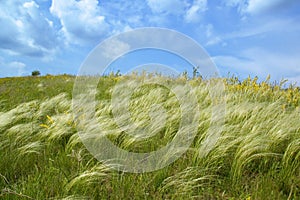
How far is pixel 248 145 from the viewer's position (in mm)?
2188

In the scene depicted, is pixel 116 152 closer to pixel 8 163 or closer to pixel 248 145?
pixel 8 163

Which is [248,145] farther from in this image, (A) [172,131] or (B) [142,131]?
(B) [142,131]

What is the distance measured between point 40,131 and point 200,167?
1892mm

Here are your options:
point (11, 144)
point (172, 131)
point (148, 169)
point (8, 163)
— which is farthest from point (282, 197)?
point (11, 144)

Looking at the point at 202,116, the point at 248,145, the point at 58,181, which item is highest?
the point at 202,116

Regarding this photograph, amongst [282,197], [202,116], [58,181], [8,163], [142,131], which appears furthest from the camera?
[202,116]

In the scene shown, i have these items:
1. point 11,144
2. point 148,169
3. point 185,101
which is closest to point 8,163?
point 11,144

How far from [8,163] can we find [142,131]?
4.24 ft

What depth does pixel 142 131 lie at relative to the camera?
2861 millimetres

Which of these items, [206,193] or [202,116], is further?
[202,116]

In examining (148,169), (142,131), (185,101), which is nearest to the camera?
(148,169)

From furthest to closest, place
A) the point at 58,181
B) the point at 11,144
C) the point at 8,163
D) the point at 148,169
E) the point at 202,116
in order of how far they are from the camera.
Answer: the point at 202,116, the point at 11,144, the point at 8,163, the point at 148,169, the point at 58,181

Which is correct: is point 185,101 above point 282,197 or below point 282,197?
above

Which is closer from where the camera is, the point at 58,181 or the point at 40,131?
the point at 58,181
